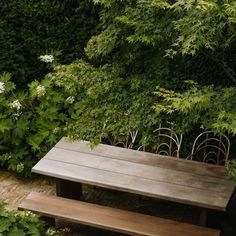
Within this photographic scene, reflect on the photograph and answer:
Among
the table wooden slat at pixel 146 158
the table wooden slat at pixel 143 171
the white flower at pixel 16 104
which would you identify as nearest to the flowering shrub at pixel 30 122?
the white flower at pixel 16 104

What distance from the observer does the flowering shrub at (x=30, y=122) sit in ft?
23.8

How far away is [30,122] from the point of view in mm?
7453

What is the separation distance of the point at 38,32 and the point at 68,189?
227cm

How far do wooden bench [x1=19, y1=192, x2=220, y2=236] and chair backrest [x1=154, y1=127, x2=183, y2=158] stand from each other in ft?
3.05

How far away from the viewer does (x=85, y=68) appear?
596 centimetres

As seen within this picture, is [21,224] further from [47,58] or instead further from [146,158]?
[47,58]

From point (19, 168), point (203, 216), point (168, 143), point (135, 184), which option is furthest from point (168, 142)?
point (19, 168)

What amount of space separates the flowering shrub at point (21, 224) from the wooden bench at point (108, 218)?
0.64 ft

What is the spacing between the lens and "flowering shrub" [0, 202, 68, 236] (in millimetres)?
5422

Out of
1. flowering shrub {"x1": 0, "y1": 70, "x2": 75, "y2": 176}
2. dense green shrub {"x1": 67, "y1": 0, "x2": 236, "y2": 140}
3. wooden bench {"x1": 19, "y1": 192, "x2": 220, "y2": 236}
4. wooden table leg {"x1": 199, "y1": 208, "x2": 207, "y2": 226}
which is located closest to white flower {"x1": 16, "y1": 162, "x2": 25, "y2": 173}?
flowering shrub {"x1": 0, "y1": 70, "x2": 75, "y2": 176}

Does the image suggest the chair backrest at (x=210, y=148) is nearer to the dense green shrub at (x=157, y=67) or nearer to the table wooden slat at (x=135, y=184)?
the dense green shrub at (x=157, y=67)

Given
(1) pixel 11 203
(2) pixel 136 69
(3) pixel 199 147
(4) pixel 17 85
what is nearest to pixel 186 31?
(2) pixel 136 69

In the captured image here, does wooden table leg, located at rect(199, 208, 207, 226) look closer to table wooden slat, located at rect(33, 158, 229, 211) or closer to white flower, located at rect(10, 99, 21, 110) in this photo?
table wooden slat, located at rect(33, 158, 229, 211)

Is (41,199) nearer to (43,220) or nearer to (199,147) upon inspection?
(43,220)
